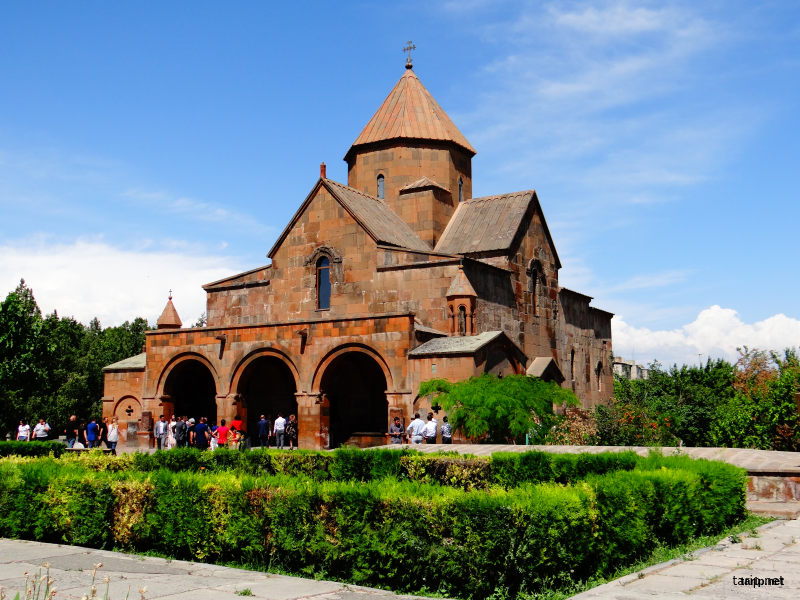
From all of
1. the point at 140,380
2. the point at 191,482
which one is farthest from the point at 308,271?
the point at 191,482

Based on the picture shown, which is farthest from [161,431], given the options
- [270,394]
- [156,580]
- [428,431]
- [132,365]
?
[156,580]

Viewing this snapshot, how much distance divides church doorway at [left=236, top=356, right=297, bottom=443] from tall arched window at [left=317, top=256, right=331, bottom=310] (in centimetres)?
242

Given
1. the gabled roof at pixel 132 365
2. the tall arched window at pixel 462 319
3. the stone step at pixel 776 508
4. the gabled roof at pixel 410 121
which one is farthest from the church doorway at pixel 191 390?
the stone step at pixel 776 508

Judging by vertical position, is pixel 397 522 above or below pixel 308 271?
below

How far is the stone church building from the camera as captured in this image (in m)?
22.0

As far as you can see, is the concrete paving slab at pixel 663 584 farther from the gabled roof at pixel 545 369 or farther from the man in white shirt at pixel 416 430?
the gabled roof at pixel 545 369

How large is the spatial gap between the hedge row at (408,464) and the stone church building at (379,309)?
28.0ft

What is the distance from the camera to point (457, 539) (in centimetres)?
678

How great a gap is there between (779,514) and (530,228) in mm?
18713

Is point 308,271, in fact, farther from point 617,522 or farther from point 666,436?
point 617,522

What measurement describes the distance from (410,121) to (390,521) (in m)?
24.5

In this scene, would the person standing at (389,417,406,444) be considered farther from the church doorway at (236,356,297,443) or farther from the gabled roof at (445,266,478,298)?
the church doorway at (236,356,297,443)

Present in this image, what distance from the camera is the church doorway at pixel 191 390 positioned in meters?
25.1

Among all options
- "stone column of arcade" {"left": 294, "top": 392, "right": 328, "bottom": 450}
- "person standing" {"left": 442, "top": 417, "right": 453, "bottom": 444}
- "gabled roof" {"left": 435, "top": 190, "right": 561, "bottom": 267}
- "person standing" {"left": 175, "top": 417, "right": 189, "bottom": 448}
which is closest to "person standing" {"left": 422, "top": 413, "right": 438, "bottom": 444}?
"person standing" {"left": 442, "top": 417, "right": 453, "bottom": 444}
